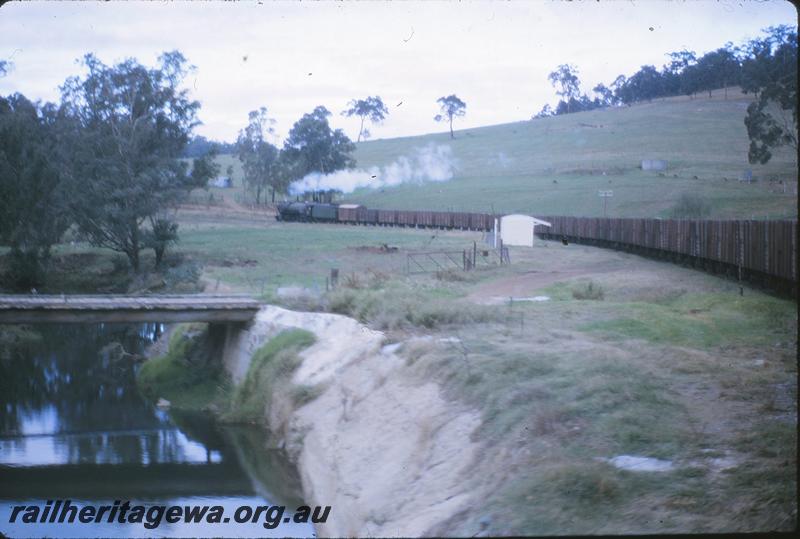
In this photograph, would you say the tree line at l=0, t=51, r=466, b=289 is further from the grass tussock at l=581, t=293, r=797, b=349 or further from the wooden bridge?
the grass tussock at l=581, t=293, r=797, b=349

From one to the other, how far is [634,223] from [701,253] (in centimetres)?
1526

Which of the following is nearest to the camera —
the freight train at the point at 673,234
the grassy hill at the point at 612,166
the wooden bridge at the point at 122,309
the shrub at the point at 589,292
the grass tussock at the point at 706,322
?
the grass tussock at the point at 706,322

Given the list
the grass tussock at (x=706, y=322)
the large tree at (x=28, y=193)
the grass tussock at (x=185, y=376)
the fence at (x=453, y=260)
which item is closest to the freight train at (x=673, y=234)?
the grass tussock at (x=706, y=322)

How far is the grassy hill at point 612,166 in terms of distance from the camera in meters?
59.5

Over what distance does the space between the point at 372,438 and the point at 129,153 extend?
35.4 meters

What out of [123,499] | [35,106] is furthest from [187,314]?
[35,106]

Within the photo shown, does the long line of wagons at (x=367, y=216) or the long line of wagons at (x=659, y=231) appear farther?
the long line of wagons at (x=367, y=216)

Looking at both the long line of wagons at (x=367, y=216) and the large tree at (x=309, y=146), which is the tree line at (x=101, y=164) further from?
the large tree at (x=309, y=146)

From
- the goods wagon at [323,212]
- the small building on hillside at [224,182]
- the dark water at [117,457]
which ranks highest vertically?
the small building on hillside at [224,182]

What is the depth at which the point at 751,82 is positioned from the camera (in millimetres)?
39875

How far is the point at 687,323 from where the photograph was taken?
60.7 feet

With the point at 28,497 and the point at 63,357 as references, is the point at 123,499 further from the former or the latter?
the point at 63,357

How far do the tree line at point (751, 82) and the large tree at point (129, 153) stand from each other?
29.5 metres

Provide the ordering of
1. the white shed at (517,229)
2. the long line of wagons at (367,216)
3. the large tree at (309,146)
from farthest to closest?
the large tree at (309,146) → the long line of wagons at (367,216) → the white shed at (517,229)
